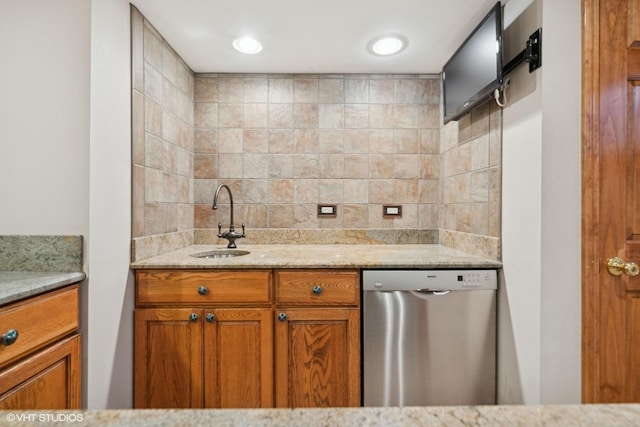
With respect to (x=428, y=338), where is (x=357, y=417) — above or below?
above

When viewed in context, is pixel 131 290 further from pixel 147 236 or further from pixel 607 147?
pixel 607 147

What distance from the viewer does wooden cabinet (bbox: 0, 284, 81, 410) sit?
3.31 feet

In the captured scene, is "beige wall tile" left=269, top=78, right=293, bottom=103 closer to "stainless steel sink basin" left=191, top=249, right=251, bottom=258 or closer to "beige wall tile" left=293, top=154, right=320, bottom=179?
"beige wall tile" left=293, top=154, right=320, bottom=179

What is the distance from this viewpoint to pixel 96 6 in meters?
1.35

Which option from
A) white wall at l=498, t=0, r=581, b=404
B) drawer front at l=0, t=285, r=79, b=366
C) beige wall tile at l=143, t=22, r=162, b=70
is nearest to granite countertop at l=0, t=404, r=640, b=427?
drawer front at l=0, t=285, r=79, b=366

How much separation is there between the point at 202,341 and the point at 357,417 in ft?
4.55

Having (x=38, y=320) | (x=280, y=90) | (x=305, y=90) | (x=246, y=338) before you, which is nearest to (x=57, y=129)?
(x=38, y=320)

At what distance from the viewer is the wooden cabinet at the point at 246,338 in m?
1.57

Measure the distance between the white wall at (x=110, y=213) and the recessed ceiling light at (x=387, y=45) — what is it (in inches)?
51.8

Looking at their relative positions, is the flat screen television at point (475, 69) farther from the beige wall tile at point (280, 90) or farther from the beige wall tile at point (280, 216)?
the beige wall tile at point (280, 216)

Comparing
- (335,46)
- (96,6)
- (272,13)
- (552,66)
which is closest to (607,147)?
(552,66)

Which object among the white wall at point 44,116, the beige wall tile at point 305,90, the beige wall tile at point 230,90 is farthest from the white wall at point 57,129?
the beige wall tile at point 305,90

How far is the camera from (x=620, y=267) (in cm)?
127

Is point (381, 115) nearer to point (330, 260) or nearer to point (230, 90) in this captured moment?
point (230, 90)
